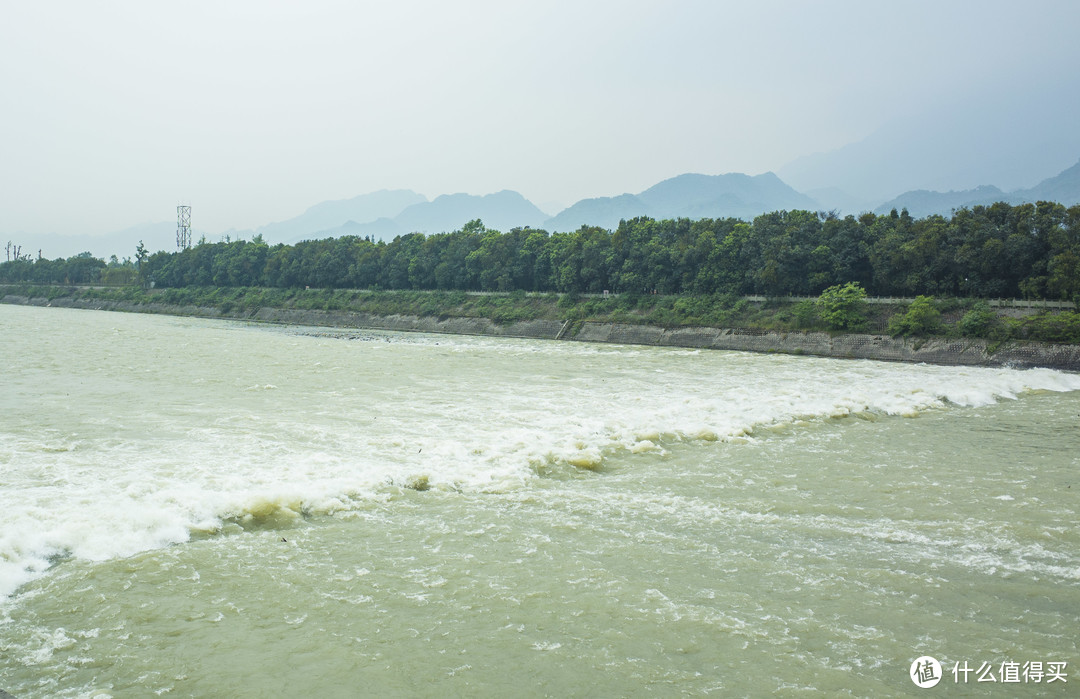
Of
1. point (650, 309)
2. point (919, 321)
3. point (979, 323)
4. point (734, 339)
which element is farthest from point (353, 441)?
point (650, 309)

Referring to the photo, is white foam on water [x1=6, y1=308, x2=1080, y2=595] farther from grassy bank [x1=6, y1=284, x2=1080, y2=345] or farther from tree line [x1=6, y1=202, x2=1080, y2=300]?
tree line [x1=6, y1=202, x2=1080, y2=300]

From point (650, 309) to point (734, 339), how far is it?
8.51 metres

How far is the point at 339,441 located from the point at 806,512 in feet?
24.4

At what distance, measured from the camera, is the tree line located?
124ft

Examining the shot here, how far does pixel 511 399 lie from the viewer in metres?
17.0

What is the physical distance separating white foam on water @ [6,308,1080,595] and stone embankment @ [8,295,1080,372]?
5.88m

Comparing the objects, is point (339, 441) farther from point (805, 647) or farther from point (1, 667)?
point (805, 647)

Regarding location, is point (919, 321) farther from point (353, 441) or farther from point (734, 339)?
point (353, 441)

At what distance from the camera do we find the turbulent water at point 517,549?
5.12 m

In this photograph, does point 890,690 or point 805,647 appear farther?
point 805,647

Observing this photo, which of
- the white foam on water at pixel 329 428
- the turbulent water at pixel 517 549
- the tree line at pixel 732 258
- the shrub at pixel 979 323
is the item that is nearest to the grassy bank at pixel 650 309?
the shrub at pixel 979 323

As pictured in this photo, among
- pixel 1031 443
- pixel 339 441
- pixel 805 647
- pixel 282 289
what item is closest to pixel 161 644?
pixel 805 647

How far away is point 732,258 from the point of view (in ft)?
157

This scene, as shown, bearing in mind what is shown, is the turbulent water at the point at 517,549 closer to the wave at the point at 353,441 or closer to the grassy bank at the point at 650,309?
the wave at the point at 353,441
